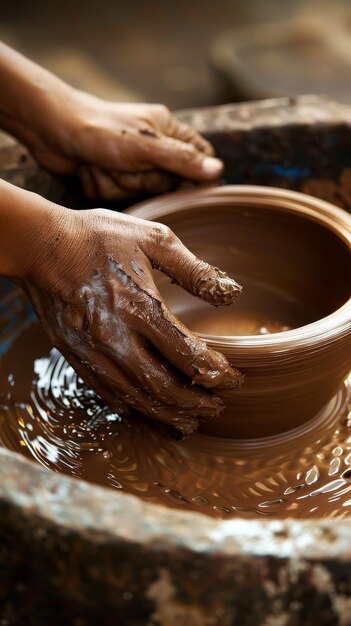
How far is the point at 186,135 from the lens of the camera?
6.39ft

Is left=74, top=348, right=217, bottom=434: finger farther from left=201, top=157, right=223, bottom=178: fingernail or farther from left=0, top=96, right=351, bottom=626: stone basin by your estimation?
left=201, top=157, right=223, bottom=178: fingernail

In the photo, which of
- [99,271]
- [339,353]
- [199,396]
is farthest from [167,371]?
[339,353]

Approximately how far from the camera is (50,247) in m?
1.41

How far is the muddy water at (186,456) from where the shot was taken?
4.75 ft

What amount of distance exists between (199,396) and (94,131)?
716 millimetres

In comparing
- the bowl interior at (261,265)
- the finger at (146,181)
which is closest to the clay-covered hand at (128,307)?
the bowl interior at (261,265)

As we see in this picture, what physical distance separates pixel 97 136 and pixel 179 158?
19 centimetres

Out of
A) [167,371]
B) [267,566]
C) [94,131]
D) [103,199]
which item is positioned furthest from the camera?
[103,199]

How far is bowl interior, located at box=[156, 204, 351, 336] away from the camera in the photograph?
178 centimetres

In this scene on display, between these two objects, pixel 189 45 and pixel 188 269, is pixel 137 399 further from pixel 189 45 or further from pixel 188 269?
pixel 189 45

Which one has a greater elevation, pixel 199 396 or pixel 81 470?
pixel 199 396

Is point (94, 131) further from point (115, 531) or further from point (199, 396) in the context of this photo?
point (115, 531)

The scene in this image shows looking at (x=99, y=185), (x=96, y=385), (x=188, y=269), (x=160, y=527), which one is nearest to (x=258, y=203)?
(x=99, y=185)

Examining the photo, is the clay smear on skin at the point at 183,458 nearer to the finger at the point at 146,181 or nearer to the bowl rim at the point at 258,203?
the bowl rim at the point at 258,203
